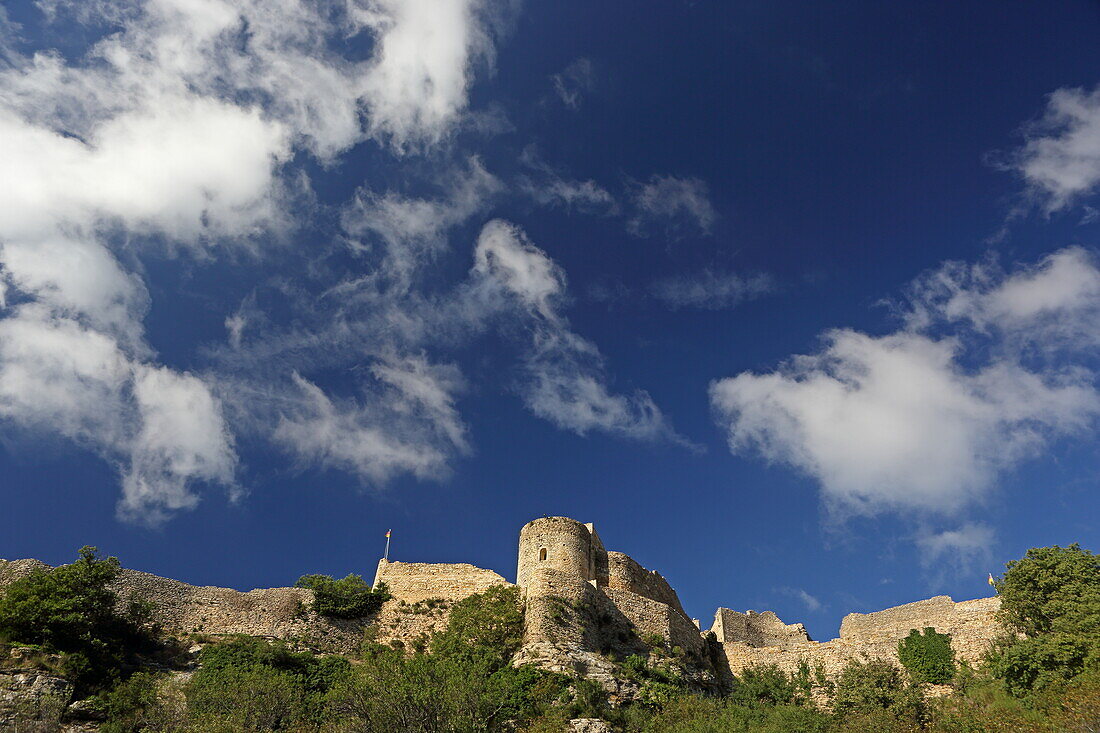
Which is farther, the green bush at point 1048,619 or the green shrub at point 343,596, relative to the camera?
the green shrub at point 343,596

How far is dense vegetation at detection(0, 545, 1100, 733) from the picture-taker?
32.4 m

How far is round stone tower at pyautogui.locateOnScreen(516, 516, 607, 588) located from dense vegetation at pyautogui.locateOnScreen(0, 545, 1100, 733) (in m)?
6.01

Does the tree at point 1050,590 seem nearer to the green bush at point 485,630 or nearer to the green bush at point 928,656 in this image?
the green bush at point 928,656

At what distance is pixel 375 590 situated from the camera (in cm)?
5128

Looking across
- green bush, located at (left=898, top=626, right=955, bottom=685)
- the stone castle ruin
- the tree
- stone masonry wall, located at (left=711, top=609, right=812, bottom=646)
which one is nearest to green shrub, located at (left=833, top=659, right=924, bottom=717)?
green bush, located at (left=898, top=626, right=955, bottom=685)

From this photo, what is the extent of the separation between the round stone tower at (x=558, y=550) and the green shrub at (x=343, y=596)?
33.1 feet

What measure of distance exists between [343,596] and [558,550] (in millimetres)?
14985

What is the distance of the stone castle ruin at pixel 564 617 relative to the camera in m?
43.3

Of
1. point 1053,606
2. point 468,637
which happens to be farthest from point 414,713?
point 1053,606

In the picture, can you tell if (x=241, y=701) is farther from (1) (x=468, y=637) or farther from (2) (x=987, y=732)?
(2) (x=987, y=732)

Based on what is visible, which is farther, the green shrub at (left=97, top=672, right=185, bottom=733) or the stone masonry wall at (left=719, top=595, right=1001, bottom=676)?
the stone masonry wall at (left=719, top=595, right=1001, bottom=676)

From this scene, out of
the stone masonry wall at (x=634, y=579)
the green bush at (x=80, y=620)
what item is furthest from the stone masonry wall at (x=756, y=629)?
the green bush at (x=80, y=620)

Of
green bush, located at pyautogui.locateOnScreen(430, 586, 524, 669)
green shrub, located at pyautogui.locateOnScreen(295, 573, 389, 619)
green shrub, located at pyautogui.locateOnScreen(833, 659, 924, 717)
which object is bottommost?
green shrub, located at pyautogui.locateOnScreen(833, 659, 924, 717)

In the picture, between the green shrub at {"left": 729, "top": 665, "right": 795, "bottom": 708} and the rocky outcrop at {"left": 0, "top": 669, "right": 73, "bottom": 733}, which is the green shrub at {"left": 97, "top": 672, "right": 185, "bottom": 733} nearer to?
the rocky outcrop at {"left": 0, "top": 669, "right": 73, "bottom": 733}
